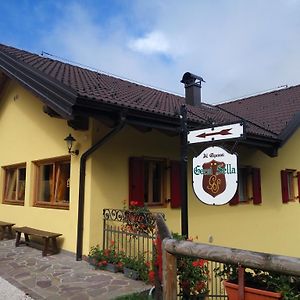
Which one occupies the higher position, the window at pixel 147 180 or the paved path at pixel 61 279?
the window at pixel 147 180

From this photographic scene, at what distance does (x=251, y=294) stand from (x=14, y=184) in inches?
340

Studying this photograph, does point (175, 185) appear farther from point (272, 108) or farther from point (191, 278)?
point (272, 108)

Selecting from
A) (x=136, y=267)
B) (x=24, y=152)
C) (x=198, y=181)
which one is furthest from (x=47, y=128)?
(x=198, y=181)

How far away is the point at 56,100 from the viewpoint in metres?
5.84

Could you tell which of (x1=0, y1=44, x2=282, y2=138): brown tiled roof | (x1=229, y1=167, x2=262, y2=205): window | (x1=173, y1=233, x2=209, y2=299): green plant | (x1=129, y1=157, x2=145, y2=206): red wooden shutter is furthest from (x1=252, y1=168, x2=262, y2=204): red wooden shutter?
(x1=173, y1=233, x2=209, y2=299): green plant

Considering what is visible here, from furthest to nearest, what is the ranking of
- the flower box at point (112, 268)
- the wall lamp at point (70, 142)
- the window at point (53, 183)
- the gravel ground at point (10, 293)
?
1. the window at point (53, 183)
2. the wall lamp at point (70, 142)
3. the flower box at point (112, 268)
4. the gravel ground at point (10, 293)

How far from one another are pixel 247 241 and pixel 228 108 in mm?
6538

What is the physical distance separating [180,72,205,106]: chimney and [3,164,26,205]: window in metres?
5.90

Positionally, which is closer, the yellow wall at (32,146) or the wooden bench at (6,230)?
the yellow wall at (32,146)

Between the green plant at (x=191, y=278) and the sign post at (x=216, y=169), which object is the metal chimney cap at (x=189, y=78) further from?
the green plant at (x=191, y=278)

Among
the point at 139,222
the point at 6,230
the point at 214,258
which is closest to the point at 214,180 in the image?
the point at 214,258

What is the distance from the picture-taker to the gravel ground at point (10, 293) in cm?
447

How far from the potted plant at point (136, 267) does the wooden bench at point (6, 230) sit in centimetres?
455

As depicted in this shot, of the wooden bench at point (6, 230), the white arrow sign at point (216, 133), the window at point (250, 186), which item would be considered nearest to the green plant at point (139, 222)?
the white arrow sign at point (216, 133)
